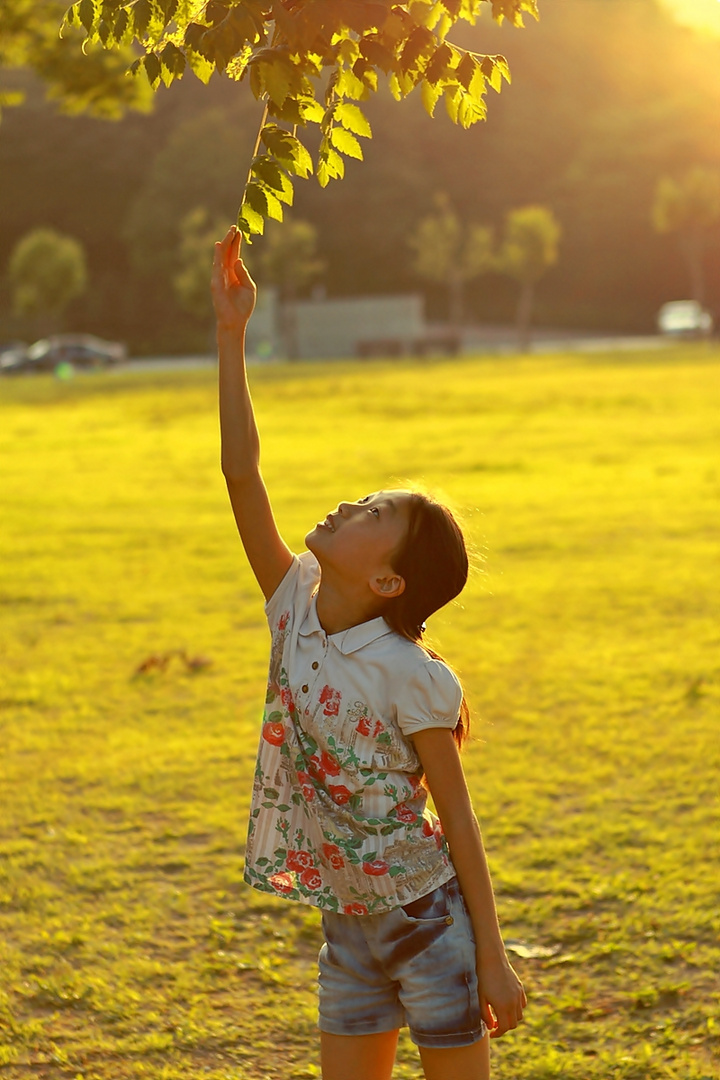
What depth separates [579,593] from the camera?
9.18m

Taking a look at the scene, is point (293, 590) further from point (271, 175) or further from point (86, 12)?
point (86, 12)

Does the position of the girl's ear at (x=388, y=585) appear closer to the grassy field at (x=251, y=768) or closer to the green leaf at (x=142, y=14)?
the grassy field at (x=251, y=768)

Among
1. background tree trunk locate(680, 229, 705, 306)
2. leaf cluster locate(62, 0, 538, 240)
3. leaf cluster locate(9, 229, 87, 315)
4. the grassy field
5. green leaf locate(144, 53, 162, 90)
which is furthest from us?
background tree trunk locate(680, 229, 705, 306)

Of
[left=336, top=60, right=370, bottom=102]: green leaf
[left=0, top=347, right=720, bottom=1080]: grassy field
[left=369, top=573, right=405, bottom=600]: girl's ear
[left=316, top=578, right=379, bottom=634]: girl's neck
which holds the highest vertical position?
[left=336, top=60, right=370, bottom=102]: green leaf

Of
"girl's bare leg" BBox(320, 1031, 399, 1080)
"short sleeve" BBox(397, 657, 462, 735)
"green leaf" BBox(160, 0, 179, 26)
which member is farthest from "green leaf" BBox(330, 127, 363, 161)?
"girl's bare leg" BBox(320, 1031, 399, 1080)

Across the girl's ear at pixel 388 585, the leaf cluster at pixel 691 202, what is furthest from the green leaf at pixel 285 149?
the leaf cluster at pixel 691 202

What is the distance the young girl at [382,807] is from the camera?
7.35 feet

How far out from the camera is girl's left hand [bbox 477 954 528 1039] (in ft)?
7.24

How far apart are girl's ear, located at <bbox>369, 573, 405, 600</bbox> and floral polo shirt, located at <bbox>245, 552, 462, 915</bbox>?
0.18 feet

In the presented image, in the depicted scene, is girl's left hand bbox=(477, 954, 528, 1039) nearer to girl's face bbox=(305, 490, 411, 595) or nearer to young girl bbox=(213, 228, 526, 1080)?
young girl bbox=(213, 228, 526, 1080)

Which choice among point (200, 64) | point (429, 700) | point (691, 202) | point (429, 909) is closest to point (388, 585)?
point (429, 700)

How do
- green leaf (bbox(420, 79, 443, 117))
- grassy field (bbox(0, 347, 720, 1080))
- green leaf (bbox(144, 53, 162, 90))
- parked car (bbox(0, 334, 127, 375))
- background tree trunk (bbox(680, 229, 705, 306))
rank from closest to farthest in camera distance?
green leaf (bbox(144, 53, 162, 90))
green leaf (bbox(420, 79, 443, 117))
grassy field (bbox(0, 347, 720, 1080))
parked car (bbox(0, 334, 127, 375))
background tree trunk (bbox(680, 229, 705, 306))

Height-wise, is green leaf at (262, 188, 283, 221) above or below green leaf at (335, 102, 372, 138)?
below

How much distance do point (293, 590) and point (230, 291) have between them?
0.56 metres
